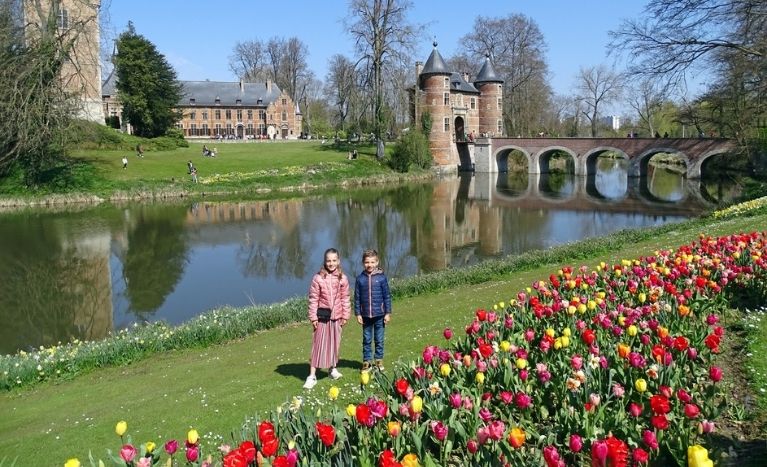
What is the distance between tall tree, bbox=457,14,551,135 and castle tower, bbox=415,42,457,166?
30.8 ft

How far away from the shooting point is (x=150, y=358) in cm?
861

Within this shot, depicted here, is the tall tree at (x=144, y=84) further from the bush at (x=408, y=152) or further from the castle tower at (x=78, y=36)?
the bush at (x=408, y=152)

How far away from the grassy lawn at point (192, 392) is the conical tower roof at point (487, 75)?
45428mm

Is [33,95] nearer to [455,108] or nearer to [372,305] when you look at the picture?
[372,305]

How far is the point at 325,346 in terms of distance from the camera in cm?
601

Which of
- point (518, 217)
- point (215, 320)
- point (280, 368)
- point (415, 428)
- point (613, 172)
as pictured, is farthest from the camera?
point (613, 172)

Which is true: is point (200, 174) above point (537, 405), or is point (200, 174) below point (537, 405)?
above

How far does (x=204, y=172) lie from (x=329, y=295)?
3221 cm

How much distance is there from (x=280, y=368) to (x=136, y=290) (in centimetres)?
910

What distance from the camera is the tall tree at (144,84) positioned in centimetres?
4188

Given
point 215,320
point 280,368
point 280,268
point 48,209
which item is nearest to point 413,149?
point 48,209

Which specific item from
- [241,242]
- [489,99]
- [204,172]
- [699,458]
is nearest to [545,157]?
[489,99]

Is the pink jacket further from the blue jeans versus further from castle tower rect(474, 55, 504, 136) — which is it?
castle tower rect(474, 55, 504, 136)

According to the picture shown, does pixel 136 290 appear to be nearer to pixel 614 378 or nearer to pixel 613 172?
pixel 614 378
